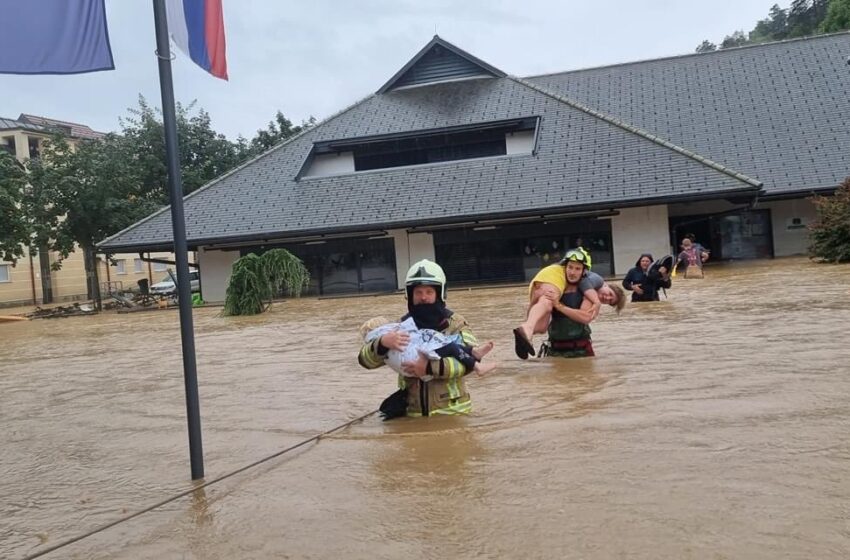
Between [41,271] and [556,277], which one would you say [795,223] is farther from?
[41,271]

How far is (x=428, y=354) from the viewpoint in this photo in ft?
18.0

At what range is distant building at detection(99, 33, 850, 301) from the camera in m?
24.5

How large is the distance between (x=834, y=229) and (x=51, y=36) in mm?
20825

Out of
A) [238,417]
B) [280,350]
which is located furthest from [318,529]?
[280,350]

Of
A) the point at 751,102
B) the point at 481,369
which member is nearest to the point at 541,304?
the point at 481,369

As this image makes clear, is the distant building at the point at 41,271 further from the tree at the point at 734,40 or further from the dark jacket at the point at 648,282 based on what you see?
the tree at the point at 734,40

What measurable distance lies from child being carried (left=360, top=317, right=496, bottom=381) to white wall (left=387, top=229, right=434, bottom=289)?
20.6m

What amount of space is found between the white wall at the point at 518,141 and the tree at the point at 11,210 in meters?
19.8

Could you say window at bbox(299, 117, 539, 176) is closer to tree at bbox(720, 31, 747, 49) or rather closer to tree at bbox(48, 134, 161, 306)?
tree at bbox(48, 134, 161, 306)

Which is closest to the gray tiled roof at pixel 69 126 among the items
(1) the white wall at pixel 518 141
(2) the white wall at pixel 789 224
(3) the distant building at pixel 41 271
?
(3) the distant building at pixel 41 271

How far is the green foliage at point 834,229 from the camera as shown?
67.9ft

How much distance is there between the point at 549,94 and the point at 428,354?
2586cm

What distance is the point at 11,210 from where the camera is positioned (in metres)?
31.0

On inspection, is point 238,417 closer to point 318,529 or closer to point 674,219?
point 318,529
